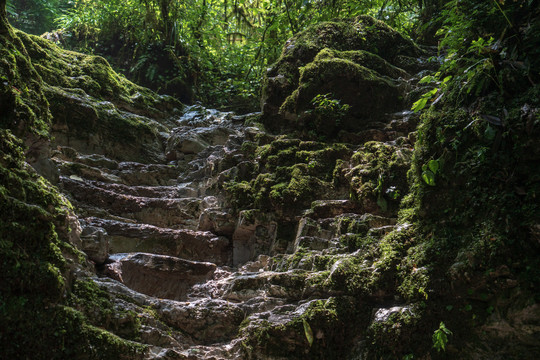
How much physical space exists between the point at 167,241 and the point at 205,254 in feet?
1.75

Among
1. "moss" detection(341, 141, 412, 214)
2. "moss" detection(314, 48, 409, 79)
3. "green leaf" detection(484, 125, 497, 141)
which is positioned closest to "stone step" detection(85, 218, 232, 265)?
"moss" detection(341, 141, 412, 214)

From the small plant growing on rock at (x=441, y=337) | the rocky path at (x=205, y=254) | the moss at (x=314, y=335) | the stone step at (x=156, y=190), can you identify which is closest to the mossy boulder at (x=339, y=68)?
the rocky path at (x=205, y=254)

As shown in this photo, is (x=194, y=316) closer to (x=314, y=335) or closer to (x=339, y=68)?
(x=314, y=335)

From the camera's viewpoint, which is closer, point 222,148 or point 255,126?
point 255,126

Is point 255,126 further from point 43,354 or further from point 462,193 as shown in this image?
point 43,354

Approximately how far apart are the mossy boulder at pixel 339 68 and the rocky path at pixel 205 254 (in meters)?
0.66

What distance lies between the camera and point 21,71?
464 cm

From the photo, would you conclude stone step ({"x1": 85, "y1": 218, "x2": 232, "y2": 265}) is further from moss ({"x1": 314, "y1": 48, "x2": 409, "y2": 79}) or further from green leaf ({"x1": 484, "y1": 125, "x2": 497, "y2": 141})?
moss ({"x1": 314, "y1": 48, "x2": 409, "y2": 79})

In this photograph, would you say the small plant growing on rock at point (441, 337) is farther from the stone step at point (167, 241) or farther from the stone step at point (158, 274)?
the stone step at point (167, 241)

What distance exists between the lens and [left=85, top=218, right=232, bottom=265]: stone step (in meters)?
5.35

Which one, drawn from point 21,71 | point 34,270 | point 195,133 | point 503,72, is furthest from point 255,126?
point 34,270

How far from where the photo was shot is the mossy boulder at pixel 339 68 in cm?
668

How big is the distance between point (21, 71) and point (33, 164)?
3.86 ft

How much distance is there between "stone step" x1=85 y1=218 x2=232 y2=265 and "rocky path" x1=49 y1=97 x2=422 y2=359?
0.5 inches
